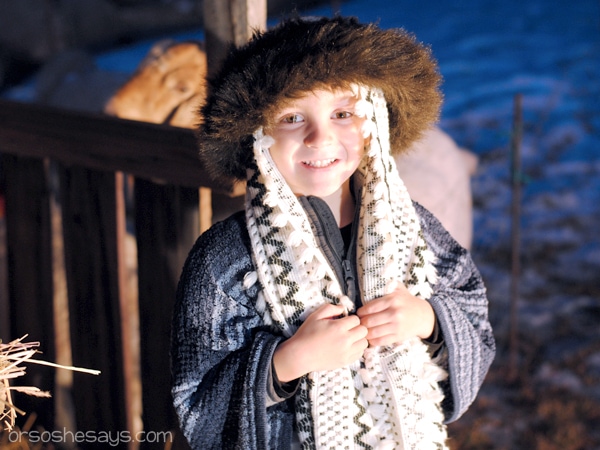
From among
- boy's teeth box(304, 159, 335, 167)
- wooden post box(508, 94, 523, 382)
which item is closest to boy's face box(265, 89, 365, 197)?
boy's teeth box(304, 159, 335, 167)

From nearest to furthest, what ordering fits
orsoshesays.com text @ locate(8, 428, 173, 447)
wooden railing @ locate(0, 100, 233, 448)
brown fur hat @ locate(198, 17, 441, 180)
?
brown fur hat @ locate(198, 17, 441, 180), wooden railing @ locate(0, 100, 233, 448), orsoshesays.com text @ locate(8, 428, 173, 447)

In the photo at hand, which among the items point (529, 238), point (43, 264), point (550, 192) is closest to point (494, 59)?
point (550, 192)

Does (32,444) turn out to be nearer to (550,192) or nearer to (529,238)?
(529,238)

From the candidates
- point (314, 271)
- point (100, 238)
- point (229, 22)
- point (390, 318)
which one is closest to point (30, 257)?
point (100, 238)

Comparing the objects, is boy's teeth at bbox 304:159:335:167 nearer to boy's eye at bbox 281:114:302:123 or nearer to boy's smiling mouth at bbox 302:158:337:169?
boy's smiling mouth at bbox 302:158:337:169

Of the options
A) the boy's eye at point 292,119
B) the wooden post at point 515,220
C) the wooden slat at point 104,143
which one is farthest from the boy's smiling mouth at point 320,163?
the wooden post at point 515,220

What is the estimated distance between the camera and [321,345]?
1.73 metres

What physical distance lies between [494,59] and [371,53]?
28.6ft

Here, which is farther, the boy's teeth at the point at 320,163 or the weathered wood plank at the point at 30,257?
the weathered wood plank at the point at 30,257

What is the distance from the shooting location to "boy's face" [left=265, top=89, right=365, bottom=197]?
1759mm

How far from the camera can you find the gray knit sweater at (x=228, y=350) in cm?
181

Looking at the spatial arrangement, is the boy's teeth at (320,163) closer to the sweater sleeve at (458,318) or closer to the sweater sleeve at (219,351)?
the sweater sleeve at (219,351)

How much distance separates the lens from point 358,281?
1893mm

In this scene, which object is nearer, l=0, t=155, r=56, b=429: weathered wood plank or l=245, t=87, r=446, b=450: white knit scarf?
l=245, t=87, r=446, b=450: white knit scarf
